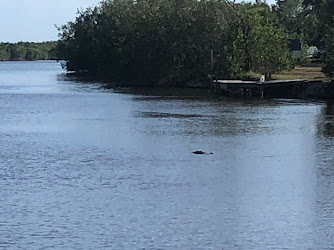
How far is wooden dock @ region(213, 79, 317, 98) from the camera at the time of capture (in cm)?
5816

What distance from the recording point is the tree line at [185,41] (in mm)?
67000

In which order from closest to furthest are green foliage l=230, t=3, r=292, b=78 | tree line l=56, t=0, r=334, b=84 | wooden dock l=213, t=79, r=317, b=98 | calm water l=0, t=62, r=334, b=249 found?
1. calm water l=0, t=62, r=334, b=249
2. wooden dock l=213, t=79, r=317, b=98
3. green foliage l=230, t=3, r=292, b=78
4. tree line l=56, t=0, r=334, b=84

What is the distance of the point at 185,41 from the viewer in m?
73.6

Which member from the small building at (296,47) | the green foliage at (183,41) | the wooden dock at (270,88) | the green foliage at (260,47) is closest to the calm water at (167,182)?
the wooden dock at (270,88)

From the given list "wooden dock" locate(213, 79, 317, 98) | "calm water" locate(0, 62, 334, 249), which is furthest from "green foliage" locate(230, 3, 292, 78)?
"calm water" locate(0, 62, 334, 249)

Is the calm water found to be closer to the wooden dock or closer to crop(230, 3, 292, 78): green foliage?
the wooden dock

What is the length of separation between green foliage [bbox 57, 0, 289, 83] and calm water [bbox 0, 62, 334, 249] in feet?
81.8

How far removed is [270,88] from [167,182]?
38.4 m

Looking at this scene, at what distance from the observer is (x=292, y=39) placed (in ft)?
291

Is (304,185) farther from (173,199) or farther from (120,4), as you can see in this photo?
(120,4)

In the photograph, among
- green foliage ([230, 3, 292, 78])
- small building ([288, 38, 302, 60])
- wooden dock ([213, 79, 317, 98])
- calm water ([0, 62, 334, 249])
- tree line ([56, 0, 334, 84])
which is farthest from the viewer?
small building ([288, 38, 302, 60])

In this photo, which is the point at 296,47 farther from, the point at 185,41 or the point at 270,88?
the point at 270,88

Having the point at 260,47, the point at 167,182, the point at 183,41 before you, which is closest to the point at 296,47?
the point at 183,41

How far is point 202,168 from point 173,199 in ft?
16.4
